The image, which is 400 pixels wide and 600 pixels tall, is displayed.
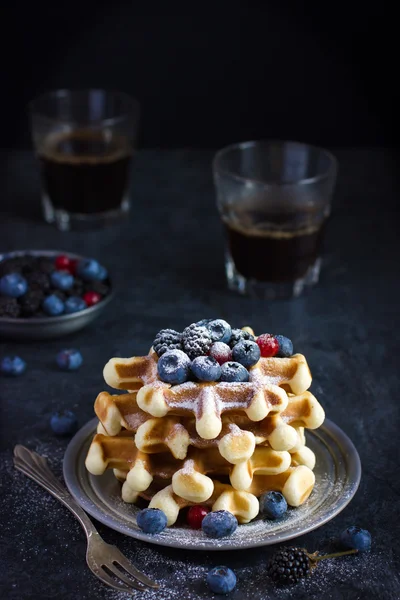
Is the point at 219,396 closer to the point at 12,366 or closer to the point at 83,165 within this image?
the point at 12,366

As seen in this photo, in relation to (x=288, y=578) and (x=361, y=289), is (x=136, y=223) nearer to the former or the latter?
(x=361, y=289)

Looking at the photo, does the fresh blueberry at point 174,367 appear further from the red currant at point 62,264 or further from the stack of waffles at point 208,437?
the red currant at point 62,264

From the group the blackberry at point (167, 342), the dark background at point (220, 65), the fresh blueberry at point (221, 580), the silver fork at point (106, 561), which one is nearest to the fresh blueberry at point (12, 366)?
the silver fork at point (106, 561)

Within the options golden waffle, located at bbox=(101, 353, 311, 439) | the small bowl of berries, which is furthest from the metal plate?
the small bowl of berries

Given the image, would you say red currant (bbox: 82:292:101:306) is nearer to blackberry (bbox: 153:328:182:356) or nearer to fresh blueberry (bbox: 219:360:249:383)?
blackberry (bbox: 153:328:182:356)

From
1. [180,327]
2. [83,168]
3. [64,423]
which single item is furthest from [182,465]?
Result: [83,168]

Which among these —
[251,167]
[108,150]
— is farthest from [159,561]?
[108,150]
